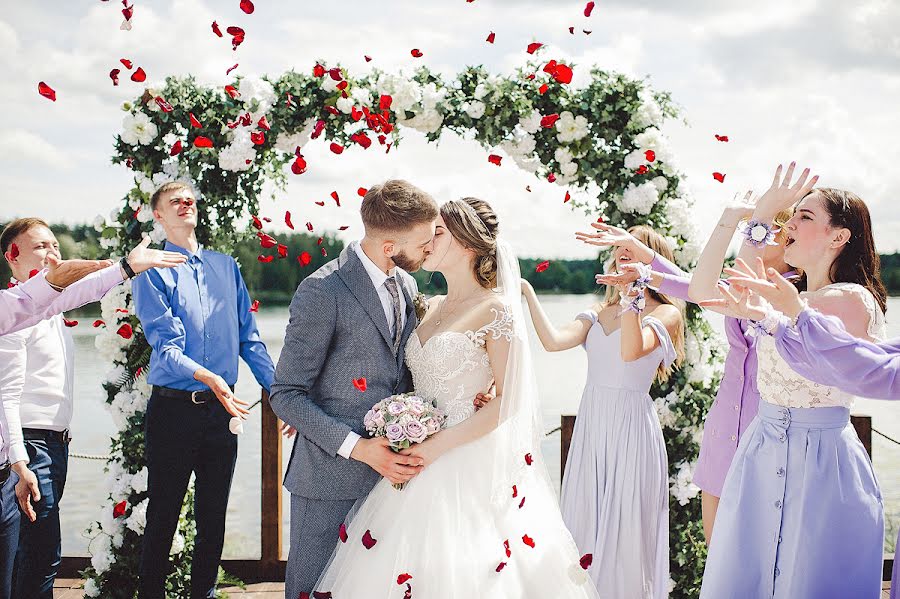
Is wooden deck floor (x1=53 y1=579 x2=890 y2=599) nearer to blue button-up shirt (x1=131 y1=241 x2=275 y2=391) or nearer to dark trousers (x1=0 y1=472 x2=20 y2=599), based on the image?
blue button-up shirt (x1=131 y1=241 x2=275 y2=391)

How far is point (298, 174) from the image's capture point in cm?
452

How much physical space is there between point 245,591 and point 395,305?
2565 mm

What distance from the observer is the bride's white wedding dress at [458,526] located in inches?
107

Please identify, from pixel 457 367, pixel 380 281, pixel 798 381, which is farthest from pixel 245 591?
pixel 798 381

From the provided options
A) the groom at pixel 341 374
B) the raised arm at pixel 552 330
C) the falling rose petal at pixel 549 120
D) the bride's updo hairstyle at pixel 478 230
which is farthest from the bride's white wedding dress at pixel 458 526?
the falling rose petal at pixel 549 120

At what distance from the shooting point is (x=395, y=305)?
117 inches

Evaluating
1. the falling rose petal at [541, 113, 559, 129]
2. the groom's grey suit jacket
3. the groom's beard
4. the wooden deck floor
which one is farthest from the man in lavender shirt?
the falling rose petal at [541, 113, 559, 129]

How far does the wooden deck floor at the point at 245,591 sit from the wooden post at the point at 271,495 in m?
0.11

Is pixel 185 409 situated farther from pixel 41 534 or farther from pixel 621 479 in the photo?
pixel 621 479

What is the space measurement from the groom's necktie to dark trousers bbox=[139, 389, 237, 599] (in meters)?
1.38

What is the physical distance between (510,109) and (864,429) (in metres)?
Answer: 2.73

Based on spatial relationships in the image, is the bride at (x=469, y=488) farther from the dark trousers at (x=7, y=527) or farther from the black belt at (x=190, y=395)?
the black belt at (x=190, y=395)

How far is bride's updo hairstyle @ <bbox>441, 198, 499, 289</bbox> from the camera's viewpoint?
3.11 m

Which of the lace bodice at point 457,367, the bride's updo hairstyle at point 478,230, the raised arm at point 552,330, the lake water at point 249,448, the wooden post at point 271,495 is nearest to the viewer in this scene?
the lace bodice at point 457,367
